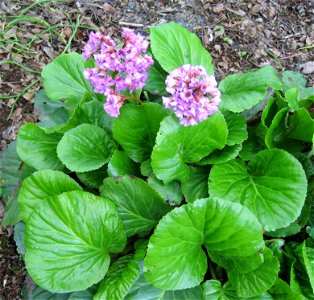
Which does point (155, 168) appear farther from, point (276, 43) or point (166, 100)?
point (276, 43)

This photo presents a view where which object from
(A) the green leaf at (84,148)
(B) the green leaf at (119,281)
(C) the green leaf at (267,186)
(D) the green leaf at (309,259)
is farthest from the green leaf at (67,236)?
(D) the green leaf at (309,259)

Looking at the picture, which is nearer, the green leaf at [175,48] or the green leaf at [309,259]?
the green leaf at [309,259]

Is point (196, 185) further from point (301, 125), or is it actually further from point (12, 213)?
point (12, 213)

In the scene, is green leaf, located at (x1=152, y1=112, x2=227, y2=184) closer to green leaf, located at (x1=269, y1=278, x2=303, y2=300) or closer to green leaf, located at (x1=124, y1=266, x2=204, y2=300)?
green leaf, located at (x1=124, y1=266, x2=204, y2=300)

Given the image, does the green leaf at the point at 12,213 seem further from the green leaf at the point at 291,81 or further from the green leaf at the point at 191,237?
the green leaf at the point at 291,81

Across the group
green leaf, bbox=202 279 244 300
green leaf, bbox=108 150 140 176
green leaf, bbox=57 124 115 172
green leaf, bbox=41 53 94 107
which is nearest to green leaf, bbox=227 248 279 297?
green leaf, bbox=202 279 244 300
